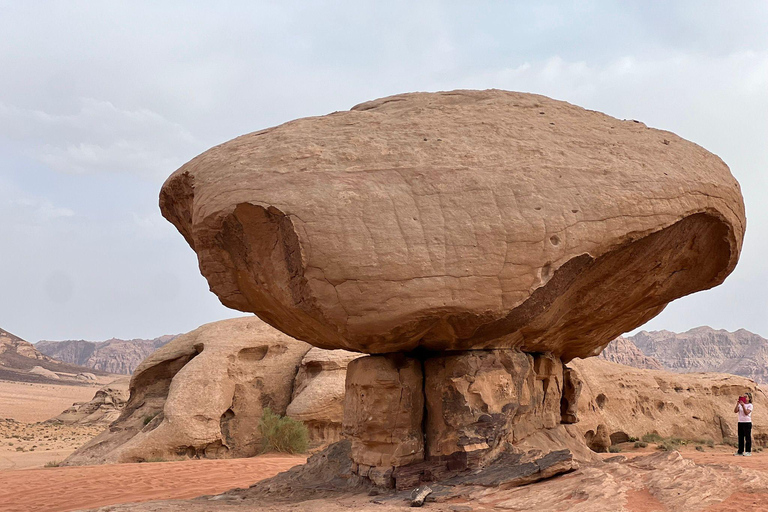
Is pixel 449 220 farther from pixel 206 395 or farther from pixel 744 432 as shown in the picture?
→ pixel 206 395

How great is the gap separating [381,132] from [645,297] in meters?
3.22

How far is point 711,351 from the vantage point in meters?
84.4

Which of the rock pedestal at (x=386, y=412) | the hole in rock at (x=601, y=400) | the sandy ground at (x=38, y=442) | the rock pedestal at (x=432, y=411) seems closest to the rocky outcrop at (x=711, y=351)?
the hole in rock at (x=601, y=400)

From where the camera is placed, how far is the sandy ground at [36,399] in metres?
33.5

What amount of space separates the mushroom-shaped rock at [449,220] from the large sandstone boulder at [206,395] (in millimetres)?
6977

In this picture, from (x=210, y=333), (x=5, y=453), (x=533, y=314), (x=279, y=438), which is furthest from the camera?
(x=5, y=453)

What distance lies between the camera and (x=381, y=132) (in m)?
5.61

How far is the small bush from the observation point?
14180 mm

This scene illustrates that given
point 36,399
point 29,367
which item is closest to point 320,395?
point 36,399

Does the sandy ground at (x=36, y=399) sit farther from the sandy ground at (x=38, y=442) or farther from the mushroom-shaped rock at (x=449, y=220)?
the mushroom-shaped rock at (x=449, y=220)

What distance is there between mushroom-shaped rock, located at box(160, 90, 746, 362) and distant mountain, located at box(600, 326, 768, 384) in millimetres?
74276

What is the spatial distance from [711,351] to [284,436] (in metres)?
85.6

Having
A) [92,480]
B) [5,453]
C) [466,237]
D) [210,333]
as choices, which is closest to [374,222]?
Answer: [466,237]

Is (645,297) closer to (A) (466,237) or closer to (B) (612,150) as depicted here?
(B) (612,150)
